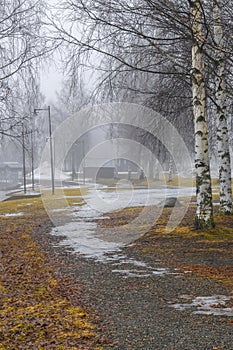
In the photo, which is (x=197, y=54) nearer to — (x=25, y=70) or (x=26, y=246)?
(x=25, y=70)

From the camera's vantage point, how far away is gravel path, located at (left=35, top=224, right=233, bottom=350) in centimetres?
534

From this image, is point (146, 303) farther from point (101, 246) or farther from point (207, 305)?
point (101, 246)

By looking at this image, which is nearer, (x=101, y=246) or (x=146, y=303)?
(x=146, y=303)

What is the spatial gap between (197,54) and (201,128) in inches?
74.0

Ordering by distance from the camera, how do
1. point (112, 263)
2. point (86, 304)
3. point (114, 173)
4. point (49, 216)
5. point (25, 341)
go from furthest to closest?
1. point (114, 173)
2. point (49, 216)
3. point (112, 263)
4. point (86, 304)
5. point (25, 341)

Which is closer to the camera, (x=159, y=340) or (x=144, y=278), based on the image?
(x=159, y=340)

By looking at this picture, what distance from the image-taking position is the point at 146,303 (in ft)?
22.7

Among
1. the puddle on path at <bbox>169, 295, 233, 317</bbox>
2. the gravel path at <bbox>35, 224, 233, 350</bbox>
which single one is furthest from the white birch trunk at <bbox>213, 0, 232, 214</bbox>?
the puddle on path at <bbox>169, 295, 233, 317</bbox>

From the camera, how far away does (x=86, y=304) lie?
6.92 meters

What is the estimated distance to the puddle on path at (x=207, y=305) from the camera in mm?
6363

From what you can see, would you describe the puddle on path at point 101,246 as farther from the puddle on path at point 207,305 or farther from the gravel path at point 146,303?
the puddle on path at point 207,305

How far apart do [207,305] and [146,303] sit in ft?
2.79

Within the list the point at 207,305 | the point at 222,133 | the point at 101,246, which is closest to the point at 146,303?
the point at 207,305

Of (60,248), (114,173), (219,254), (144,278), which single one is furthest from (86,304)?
(114,173)
